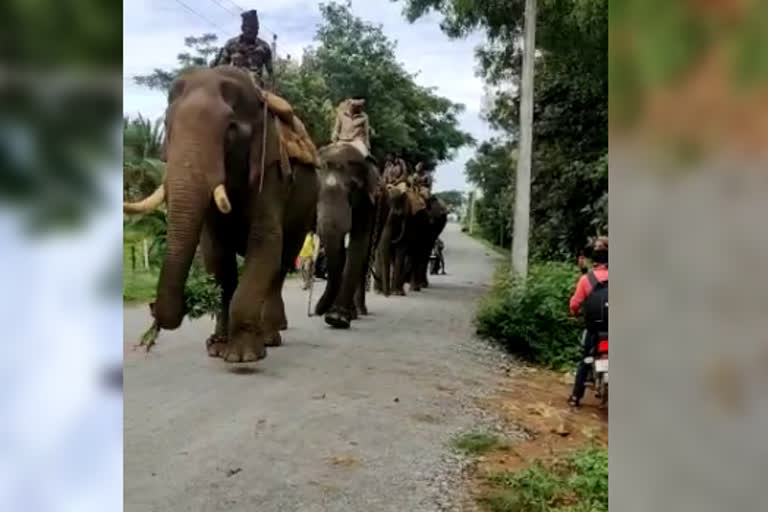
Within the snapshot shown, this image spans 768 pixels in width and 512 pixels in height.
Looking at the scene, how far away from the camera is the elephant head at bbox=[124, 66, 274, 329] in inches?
99.4

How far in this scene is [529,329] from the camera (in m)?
2.34

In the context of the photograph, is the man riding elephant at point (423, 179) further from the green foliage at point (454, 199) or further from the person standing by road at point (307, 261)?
the person standing by road at point (307, 261)

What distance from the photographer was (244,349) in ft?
9.02

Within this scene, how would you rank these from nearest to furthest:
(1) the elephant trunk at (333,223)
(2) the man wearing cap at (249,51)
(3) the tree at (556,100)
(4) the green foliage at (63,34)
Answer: (4) the green foliage at (63,34) → (3) the tree at (556,100) → (2) the man wearing cap at (249,51) → (1) the elephant trunk at (333,223)

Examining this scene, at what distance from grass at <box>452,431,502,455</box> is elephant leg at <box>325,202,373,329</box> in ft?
2.17

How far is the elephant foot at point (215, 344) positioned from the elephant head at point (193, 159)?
16 cm

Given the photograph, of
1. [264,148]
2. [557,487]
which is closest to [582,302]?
[557,487]

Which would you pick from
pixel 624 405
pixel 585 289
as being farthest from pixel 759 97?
pixel 585 289

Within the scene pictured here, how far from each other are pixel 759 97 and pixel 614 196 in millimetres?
227

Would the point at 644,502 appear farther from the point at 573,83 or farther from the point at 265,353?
the point at 265,353

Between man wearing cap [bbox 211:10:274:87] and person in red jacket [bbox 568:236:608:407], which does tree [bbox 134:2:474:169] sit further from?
person in red jacket [bbox 568:236:608:407]

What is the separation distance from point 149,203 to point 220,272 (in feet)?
1.42

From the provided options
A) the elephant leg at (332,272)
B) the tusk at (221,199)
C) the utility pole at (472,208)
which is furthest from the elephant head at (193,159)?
the utility pole at (472,208)

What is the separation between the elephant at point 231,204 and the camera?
2.56 meters
